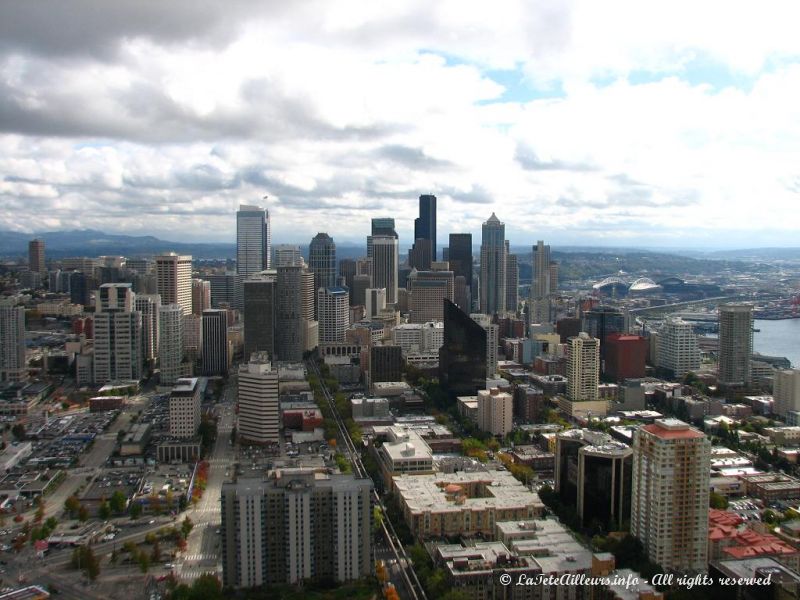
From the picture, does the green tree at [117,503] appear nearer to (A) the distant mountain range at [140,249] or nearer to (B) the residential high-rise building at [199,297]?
(B) the residential high-rise building at [199,297]

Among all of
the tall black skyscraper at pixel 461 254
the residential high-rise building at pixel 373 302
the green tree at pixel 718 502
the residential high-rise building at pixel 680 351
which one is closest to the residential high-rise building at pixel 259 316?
the residential high-rise building at pixel 373 302

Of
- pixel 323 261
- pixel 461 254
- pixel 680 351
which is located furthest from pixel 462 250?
pixel 680 351

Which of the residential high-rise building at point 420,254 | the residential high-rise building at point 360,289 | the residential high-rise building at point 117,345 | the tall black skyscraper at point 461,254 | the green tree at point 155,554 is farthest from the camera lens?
the residential high-rise building at point 420,254

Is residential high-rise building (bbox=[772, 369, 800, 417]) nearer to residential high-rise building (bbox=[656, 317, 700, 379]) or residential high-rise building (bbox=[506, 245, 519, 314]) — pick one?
residential high-rise building (bbox=[656, 317, 700, 379])

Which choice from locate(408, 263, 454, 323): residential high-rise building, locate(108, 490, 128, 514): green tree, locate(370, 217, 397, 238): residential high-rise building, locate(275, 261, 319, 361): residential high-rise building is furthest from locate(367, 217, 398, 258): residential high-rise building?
locate(108, 490, 128, 514): green tree

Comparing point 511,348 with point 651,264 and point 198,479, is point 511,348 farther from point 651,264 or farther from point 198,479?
point 651,264

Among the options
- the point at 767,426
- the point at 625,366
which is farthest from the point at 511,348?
the point at 767,426
